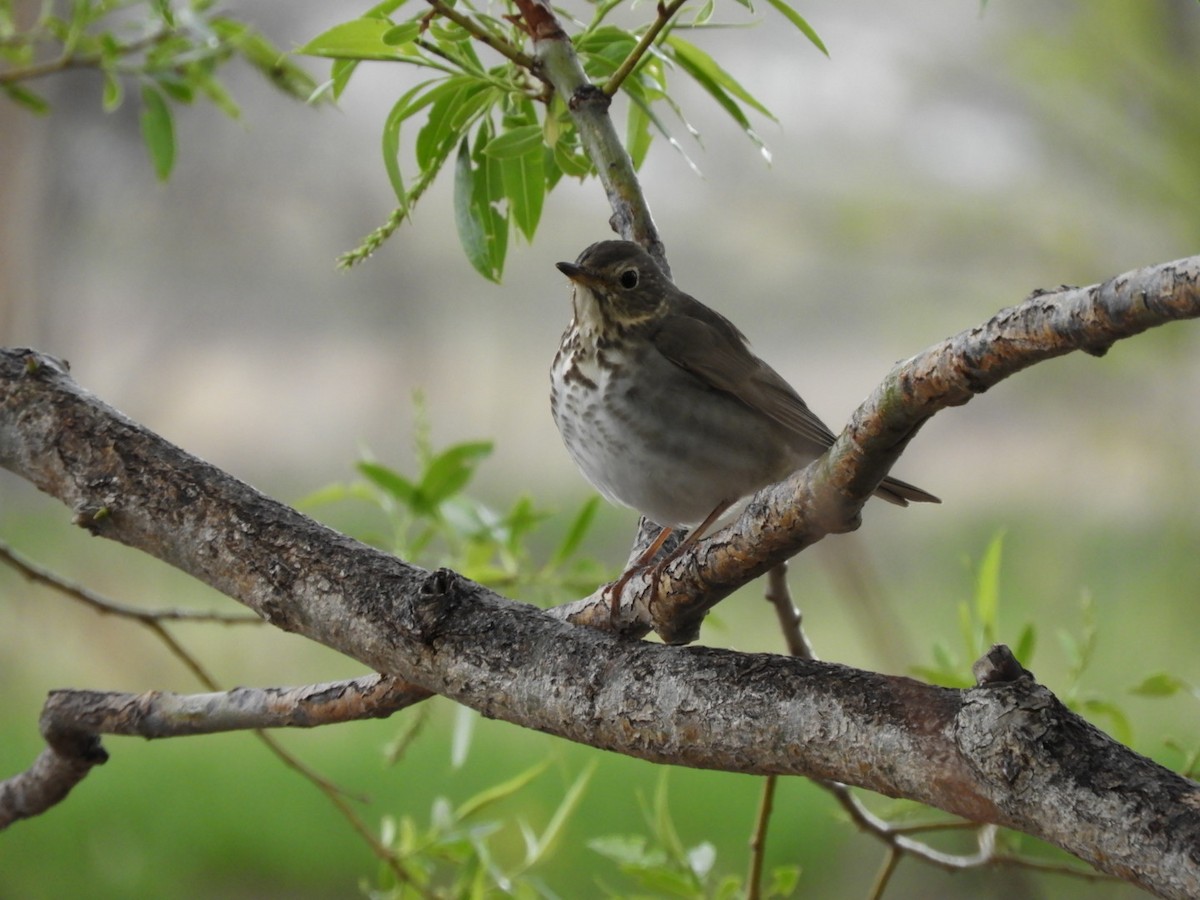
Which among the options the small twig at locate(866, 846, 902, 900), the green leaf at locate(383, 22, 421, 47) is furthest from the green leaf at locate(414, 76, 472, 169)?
the small twig at locate(866, 846, 902, 900)

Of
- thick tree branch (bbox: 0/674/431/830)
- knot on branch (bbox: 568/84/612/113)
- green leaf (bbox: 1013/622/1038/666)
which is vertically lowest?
thick tree branch (bbox: 0/674/431/830)

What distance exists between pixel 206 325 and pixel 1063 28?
1786 millimetres

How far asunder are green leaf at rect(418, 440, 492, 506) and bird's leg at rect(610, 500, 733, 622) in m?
0.20

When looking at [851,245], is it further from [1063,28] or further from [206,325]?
[206,325]

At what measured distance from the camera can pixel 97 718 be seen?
0.81m

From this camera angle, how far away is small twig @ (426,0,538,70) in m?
0.67

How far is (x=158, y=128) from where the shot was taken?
1098 millimetres

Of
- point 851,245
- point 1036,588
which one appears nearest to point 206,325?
point 851,245

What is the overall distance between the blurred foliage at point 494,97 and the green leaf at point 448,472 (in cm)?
26

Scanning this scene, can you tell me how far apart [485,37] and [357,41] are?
8 centimetres

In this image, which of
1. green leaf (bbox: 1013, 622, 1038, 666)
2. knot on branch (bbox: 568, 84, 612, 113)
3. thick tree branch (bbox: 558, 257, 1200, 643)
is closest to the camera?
thick tree branch (bbox: 558, 257, 1200, 643)

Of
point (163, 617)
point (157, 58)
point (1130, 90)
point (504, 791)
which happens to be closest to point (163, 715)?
point (163, 617)

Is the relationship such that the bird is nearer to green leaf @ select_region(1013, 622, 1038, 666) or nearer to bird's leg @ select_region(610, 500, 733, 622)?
bird's leg @ select_region(610, 500, 733, 622)

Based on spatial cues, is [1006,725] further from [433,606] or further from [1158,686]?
[1158,686]
